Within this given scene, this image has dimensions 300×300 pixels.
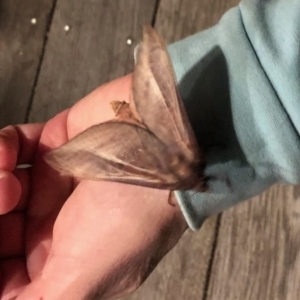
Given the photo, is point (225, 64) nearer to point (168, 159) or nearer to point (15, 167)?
point (168, 159)

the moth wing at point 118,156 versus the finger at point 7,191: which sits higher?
the moth wing at point 118,156

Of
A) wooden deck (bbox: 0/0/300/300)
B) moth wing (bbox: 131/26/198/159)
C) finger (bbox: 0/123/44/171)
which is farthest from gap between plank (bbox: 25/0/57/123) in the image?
moth wing (bbox: 131/26/198/159)

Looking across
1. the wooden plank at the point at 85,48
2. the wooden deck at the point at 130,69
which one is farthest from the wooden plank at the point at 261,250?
the wooden plank at the point at 85,48

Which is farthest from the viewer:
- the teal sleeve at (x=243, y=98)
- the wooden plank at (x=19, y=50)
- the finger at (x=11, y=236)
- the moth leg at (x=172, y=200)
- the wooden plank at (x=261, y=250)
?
the wooden plank at (x=19, y=50)

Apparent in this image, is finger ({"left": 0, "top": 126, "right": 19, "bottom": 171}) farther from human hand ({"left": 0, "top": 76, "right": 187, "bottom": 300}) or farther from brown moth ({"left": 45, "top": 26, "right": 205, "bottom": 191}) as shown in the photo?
brown moth ({"left": 45, "top": 26, "right": 205, "bottom": 191})

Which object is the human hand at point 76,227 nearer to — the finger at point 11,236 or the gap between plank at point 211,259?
the finger at point 11,236

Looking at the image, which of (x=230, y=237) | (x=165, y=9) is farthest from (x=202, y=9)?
(x=230, y=237)

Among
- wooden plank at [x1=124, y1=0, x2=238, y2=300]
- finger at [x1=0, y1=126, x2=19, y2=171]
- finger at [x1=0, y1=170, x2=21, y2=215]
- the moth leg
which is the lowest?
wooden plank at [x1=124, y1=0, x2=238, y2=300]
